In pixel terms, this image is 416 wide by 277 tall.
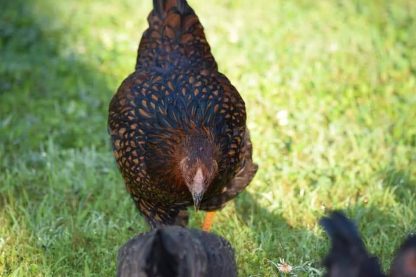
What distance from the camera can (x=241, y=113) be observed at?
490cm

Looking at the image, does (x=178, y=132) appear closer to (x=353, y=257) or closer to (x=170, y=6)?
(x=170, y=6)

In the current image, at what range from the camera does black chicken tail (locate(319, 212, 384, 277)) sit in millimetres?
3082

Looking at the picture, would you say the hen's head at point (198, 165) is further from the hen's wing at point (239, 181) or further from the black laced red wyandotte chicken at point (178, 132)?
the hen's wing at point (239, 181)

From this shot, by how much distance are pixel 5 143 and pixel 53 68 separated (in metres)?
1.61

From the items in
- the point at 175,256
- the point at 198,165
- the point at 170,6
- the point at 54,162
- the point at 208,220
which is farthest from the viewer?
the point at 54,162

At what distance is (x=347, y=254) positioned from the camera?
3100 mm

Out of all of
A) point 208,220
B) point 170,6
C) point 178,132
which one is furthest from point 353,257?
point 170,6

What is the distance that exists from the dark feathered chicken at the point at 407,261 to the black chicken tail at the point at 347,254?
3.3 inches

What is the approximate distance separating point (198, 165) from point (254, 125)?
237cm

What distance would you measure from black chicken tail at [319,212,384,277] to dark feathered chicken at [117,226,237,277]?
768mm

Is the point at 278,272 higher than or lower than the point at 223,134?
lower

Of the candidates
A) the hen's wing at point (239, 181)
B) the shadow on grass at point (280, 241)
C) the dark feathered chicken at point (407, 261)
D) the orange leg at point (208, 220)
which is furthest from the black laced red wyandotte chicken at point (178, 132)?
the dark feathered chicken at point (407, 261)

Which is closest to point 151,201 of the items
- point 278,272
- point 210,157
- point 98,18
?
point 210,157

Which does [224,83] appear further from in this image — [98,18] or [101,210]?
[98,18]
